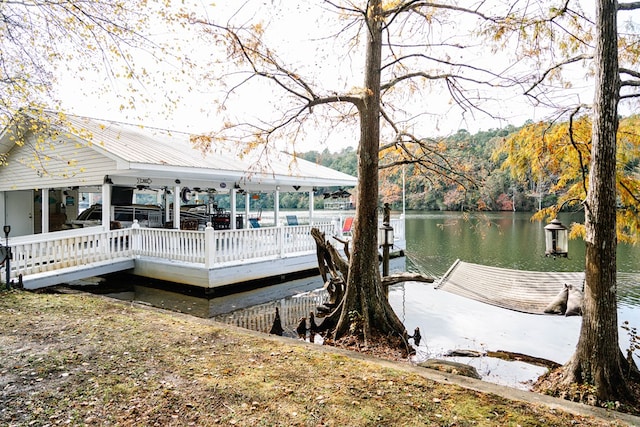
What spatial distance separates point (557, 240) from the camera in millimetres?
5117

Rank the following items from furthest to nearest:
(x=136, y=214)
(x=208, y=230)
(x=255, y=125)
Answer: (x=136, y=214) < (x=208, y=230) < (x=255, y=125)

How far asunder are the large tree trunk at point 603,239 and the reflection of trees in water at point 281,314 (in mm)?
4385

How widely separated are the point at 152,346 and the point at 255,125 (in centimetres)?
347

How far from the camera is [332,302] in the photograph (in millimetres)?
7547

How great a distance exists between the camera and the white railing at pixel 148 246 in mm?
8688

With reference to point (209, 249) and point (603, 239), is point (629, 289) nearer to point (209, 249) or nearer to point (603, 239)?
point (603, 239)

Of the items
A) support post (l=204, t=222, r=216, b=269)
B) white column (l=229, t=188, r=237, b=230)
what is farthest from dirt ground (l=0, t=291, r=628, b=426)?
white column (l=229, t=188, r=237, b=230)

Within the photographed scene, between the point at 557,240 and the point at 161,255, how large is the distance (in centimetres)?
932

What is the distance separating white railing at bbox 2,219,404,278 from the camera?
8688 mm

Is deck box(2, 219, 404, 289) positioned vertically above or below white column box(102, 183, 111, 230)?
below

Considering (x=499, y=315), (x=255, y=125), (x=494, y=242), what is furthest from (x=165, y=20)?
(x=494, y=242)

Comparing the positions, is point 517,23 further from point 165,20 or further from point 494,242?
point 494,242

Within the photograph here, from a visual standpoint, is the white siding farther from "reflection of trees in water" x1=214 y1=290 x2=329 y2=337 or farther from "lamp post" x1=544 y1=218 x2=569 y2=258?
"lamp post" x1=544 y1=218 x2=569 y2=258

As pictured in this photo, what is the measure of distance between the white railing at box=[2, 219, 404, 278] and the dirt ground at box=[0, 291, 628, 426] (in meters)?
4.30
